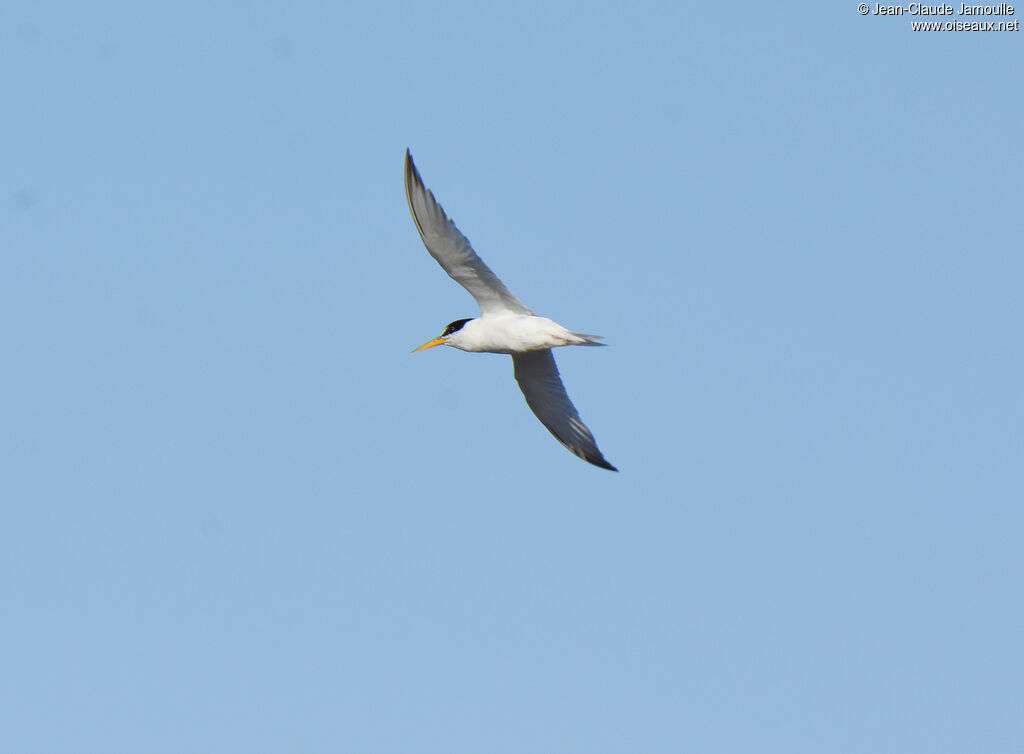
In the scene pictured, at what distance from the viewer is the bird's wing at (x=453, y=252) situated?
76.7ft

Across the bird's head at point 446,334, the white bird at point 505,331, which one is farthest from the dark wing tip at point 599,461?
the bird's head at point 446,334

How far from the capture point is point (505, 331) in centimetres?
2520

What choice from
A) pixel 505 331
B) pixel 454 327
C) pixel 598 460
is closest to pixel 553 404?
pixel 598 460

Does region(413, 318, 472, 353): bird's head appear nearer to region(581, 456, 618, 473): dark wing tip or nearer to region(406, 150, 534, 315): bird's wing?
region(406, 150, 534, 315): bird's wing

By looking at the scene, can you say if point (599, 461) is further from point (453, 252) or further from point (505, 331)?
point (453, 252)

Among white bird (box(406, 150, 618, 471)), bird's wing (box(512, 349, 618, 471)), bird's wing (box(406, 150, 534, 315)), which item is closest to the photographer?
bird's wing (box(406, 150, 534, 315))

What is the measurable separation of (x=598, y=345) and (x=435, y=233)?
3.27m

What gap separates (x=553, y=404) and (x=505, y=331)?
148 inches

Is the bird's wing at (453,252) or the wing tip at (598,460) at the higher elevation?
the bird's wing at (453,252)

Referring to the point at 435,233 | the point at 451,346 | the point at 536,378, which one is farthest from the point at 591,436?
the point at 435,233

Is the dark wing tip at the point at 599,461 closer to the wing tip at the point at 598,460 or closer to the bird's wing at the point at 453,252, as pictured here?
the wing tip at the point at 598,460

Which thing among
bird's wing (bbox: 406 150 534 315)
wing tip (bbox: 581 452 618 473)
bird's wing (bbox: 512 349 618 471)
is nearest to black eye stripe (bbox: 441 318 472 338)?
bird's wing (bbox: 406 150 534 315)

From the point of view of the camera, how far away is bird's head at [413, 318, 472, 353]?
85.7 feet

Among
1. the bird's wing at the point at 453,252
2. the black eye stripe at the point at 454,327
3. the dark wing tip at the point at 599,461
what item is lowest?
the dark wing tip at the point at 599,461
